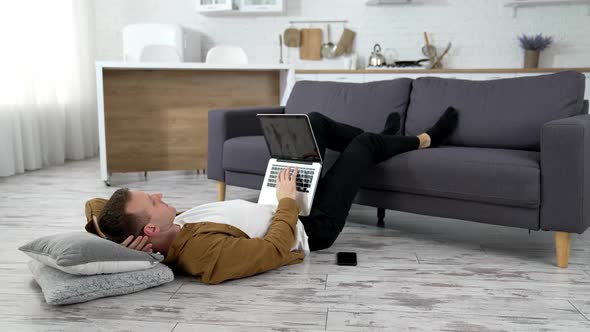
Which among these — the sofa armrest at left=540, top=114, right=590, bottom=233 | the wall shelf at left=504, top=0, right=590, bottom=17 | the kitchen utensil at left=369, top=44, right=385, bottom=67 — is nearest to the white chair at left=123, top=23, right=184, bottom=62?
the kitchen utensil at left=369, top=44, right=385, bottom=67

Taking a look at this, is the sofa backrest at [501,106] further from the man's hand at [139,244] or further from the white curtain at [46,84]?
the white curtain at [46,84]

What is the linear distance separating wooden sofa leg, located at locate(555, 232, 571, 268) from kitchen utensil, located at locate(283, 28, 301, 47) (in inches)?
177

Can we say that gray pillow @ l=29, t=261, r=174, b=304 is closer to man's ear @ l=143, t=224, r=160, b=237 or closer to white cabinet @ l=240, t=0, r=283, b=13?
man's ear @ l=143, t=224, r=160, b=237

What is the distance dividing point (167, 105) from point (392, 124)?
2051 millimetres

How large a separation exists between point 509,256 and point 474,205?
254mm

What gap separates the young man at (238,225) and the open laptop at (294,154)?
5 cm

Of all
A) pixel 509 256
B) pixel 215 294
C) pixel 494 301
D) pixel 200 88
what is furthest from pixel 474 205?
pixel 200 88

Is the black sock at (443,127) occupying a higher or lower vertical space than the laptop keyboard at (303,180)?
higher

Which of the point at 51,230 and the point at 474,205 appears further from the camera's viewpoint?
the point at 51,230

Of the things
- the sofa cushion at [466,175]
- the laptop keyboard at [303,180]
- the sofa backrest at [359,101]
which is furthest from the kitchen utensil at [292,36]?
the laptop keyboard at [303,180]

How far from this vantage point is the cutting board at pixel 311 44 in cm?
630

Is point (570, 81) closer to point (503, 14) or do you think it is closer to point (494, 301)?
point (494, 301)

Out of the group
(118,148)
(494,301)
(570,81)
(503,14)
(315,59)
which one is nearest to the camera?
(494,301)

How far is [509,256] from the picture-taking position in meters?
2.38
